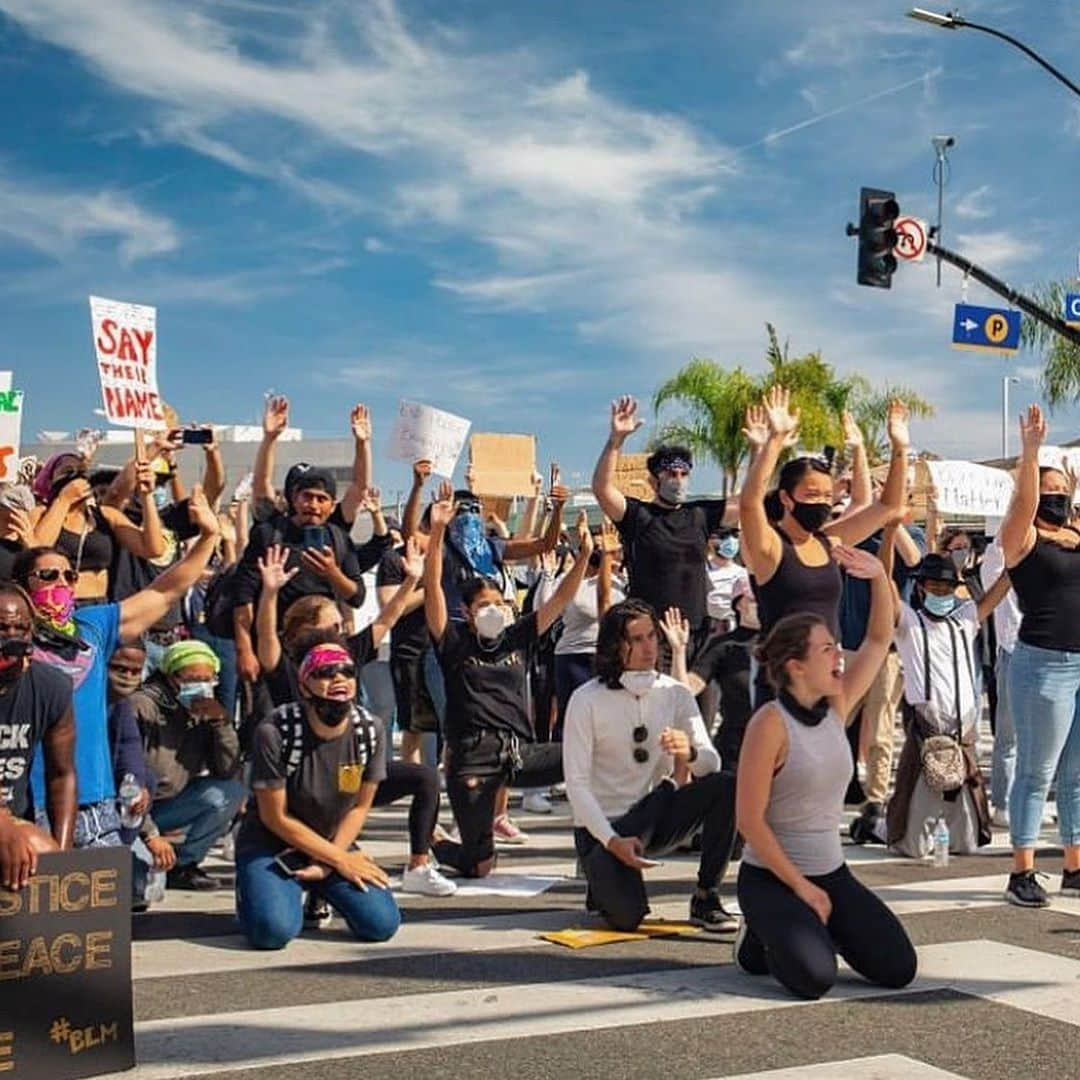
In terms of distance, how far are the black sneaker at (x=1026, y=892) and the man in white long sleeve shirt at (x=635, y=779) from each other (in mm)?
1385

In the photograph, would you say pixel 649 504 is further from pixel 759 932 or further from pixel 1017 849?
pixel 759 932

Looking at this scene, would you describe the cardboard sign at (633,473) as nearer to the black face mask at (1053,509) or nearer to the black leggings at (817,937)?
the black face mask at (1053,509)

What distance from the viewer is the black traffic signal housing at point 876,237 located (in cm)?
1891

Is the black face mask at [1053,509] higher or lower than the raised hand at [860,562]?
higher

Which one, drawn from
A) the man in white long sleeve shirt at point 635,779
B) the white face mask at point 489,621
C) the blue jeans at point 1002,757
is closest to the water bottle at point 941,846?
the blue jeans at point 1002,757

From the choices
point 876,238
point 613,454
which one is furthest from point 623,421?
point 876,238

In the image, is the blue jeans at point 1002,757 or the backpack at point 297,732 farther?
the blue jeans at point 1002,757

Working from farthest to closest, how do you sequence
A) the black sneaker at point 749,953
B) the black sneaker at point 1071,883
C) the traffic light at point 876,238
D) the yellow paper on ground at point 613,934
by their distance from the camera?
the traffic light at point 876,238, the black sneaker at point 1071,883, the yellow paper on ground at point 613,934, the black sneaker at point 749,953

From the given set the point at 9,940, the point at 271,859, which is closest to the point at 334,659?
the point at 271,859

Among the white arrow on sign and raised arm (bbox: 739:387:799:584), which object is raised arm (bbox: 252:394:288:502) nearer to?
raised arm (bbox: 739:387:799:584)

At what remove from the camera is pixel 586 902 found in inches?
265

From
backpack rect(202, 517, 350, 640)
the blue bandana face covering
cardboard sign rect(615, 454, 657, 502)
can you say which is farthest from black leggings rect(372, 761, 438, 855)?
Result: cardboard sign rect(615, 454, 657, 502)

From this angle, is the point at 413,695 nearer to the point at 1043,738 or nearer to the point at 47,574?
the point at 1043,738

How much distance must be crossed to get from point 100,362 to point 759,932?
5.94m
